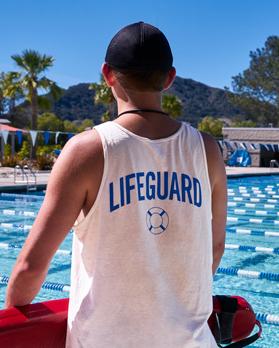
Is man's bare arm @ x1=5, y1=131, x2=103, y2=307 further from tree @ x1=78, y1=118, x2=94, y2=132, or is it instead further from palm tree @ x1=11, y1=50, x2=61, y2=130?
tree @ x1=78, y1=118, x2=94, y2=132

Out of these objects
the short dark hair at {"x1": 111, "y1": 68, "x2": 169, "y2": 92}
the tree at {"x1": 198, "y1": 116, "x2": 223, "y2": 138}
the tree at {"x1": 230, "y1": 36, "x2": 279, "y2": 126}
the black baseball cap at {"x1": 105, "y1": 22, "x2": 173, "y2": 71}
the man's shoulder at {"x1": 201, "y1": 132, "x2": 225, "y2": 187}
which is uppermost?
the tree at {"x1": 230, "y1": 36, "x2": 279, "y2": 126}

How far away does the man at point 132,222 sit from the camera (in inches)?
52.2

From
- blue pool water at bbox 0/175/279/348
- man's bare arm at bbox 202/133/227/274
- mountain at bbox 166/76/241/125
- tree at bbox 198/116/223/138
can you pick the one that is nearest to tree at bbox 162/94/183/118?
tree at bbox 198/116/223/138

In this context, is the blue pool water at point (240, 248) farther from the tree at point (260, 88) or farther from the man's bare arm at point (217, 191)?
the tree at point (260, 88)

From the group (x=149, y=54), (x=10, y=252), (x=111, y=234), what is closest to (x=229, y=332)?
(x=111, y=234)

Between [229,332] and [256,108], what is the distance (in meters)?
53.9

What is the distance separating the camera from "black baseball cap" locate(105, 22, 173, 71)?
1.39 meters

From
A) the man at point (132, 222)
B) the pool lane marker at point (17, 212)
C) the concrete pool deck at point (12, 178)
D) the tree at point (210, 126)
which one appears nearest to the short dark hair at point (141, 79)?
the man at point (132, 222)

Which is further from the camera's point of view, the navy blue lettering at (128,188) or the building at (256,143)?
the building at (256,143)

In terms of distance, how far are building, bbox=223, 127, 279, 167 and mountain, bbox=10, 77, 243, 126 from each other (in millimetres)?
61171

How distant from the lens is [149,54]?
1394 millimetres

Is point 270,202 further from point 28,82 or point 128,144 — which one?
point 28,82

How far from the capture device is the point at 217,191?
1.60 meters

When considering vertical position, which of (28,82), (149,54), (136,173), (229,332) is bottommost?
(229,332)
